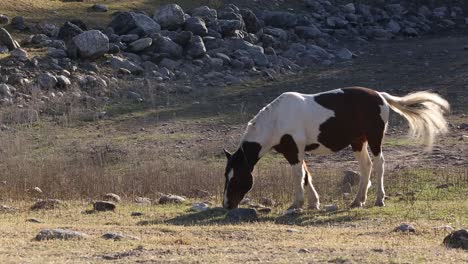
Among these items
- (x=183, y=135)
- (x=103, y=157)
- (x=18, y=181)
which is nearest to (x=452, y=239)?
(x=18, y=181)

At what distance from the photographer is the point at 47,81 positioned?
31.5m

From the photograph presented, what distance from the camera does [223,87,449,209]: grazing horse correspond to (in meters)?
17.4

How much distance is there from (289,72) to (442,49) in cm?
771

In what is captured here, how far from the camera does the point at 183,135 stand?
27641mm

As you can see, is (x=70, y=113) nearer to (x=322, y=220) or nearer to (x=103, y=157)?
(x=103, y=157)

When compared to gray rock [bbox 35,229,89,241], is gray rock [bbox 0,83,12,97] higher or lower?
higher

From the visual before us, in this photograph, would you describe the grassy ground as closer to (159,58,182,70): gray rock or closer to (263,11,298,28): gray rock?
(159,58,182,70): gray rock

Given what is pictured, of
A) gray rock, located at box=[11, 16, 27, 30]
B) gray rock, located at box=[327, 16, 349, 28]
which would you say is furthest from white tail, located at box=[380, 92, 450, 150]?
gray rock, located at box=[327, 16, 349, 28]

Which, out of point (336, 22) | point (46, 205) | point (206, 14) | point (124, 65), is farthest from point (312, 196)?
point (336, 22)

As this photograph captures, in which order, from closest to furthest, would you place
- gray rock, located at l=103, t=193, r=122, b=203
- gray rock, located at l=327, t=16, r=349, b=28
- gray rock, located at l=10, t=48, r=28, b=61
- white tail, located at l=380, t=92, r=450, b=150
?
white tail, located at l=380, t=92, r=450, b=150, gray rock, located at l=103, t=193, r=122, b=203, gray rock, located at l=10, t=48, r=28, b=61, gray rock, located at l=327, t=16, r=349, b=28

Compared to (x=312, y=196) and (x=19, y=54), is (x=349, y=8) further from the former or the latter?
(x=312, y=196)

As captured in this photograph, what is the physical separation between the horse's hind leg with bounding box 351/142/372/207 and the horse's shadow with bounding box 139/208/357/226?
724 mm

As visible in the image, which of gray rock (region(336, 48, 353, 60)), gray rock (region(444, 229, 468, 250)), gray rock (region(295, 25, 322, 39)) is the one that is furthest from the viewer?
gray rock (region(295, 25, 322, 39))

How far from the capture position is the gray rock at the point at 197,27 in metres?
38.1
